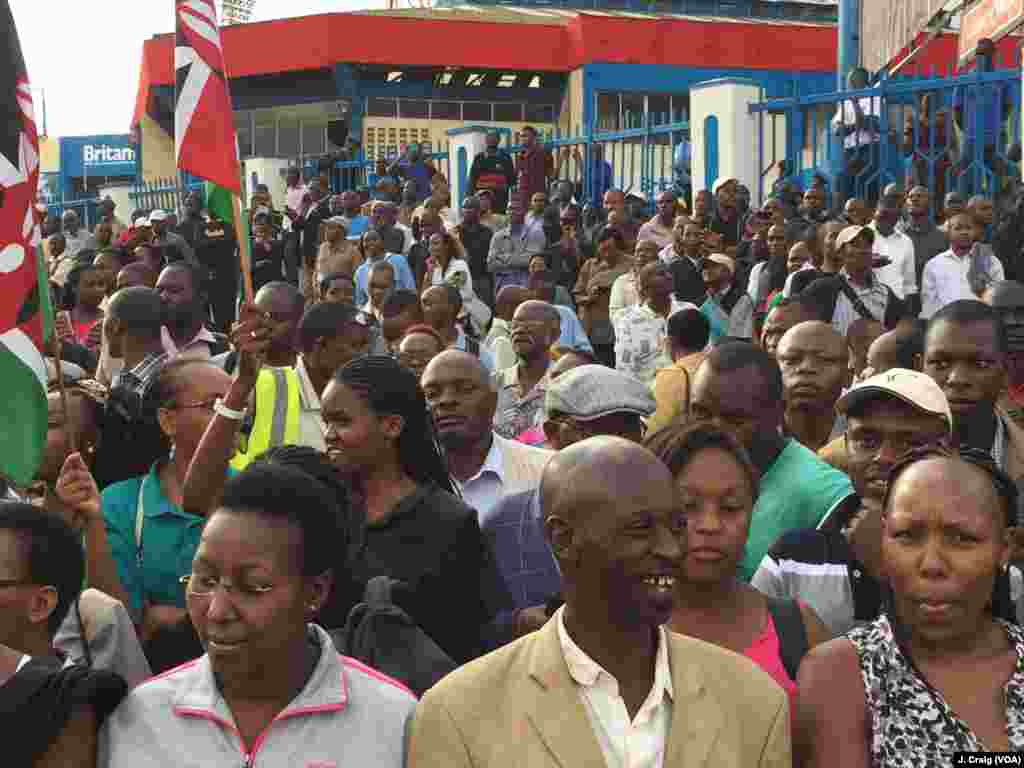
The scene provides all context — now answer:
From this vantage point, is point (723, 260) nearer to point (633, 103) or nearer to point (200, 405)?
point (200, 405)

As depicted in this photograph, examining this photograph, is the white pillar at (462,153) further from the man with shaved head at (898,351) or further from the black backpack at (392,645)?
the black backpack at (392,645)

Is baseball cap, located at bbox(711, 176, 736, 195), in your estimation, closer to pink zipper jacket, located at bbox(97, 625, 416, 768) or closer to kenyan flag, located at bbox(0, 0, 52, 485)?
kenyan flag, located at bbox(0, 0, 52, 485)

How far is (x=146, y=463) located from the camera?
5.57 meters

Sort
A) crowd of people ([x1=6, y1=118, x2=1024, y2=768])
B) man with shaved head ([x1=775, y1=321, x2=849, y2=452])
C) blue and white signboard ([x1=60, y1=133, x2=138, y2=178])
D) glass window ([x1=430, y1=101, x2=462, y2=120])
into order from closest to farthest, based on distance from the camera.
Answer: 1. crowd of people ([x1=6, y1=118, x2=1024, y2=768])
2. man with shaved head ([x1=775, y1=321, x2=849, y2=452])
3. glass window ([x1=430, y1=101, x2=462, y2=120])
4. blue and white signboard ([x1=60, y1=133, x2=138, y2=178])

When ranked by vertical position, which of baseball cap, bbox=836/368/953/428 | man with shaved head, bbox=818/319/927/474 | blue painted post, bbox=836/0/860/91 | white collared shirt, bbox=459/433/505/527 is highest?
blue painted post, bbox=836/0/860/91

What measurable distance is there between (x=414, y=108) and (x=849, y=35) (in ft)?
55.9

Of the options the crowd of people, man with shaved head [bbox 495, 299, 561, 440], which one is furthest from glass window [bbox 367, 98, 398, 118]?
the crowd of people

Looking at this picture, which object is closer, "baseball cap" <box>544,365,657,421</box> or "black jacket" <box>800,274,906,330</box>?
"baseball cap" <box>544,365,657,421</box>

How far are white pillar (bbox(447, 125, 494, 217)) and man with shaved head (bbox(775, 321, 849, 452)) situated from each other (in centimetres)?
1436

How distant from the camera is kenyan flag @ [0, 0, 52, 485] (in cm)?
416

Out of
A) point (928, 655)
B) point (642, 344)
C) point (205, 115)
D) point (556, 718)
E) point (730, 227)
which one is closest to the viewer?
point (556, 718)

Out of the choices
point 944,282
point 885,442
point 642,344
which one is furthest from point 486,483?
point 944,282

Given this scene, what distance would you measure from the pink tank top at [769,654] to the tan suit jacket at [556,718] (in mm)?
421

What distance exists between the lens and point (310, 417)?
619 cm
